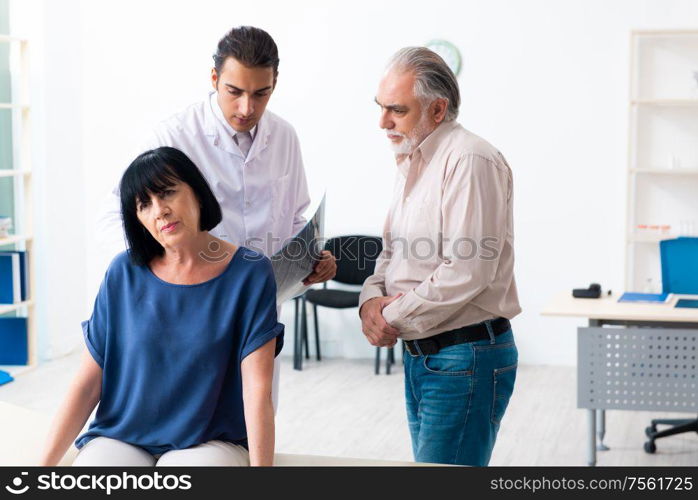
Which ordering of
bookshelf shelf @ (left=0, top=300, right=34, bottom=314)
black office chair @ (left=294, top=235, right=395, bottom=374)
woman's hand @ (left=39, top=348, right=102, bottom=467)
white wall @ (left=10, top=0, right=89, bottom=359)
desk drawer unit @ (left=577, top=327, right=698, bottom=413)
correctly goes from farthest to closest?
white wall @ (left=10, top=0, right=89, bottom=359) → black office chair @ (left=294, top=235, right=395, bottom=374) → bookshelf shelf @ (left=0, top=300, right=34, bottom=314) → desk drawer unit @ (left=577, top=327, right=698, bottom=413) → woman's hand @ (left=39, top=348, right=102, bottom=467)

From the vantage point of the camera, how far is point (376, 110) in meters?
5.79

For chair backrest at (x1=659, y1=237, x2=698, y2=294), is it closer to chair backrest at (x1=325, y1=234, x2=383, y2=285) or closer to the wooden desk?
the wooden desk

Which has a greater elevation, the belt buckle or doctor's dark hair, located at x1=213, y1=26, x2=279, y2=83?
doctor's dark hair, located at x1=213, y1=26, x2=279, y2=83

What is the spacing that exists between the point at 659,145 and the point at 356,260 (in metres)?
2.02

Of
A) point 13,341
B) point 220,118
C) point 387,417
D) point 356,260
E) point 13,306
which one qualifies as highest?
point 220,118

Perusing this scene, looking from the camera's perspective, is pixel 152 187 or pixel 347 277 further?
pixel 347 277

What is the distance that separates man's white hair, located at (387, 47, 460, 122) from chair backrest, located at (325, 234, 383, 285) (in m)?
3.47

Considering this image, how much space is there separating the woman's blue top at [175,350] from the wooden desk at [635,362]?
2245 mm

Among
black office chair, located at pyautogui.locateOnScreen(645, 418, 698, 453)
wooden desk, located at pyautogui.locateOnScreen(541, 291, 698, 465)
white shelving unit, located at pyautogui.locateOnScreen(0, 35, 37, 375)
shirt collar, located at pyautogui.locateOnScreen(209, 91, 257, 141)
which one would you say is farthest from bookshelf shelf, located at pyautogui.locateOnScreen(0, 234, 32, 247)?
black office chair, located at pyautogui.locateOnScreen(645, 418, 698, 453)

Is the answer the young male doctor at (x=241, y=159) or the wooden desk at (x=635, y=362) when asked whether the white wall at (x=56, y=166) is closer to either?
the wooden desk at (x=635, y=362)

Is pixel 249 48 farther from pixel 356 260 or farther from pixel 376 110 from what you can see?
pixel 356 260

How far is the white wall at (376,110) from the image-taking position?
18.2 ft

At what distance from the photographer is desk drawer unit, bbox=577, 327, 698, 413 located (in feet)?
12.1

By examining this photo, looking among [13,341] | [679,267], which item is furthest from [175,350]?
[13,341]
